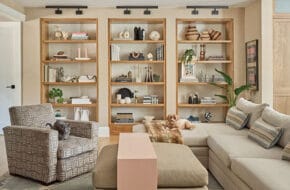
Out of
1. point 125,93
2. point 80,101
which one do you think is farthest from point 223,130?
point 80,101

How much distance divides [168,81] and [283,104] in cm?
210

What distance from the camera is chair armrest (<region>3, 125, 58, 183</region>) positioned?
359 cm

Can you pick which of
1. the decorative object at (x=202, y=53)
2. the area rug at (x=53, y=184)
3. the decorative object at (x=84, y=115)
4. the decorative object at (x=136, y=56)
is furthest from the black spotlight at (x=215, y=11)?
the area rug at (x=53, y=184)

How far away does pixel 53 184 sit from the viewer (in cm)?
366

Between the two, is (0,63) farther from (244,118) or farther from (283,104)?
(283,104)

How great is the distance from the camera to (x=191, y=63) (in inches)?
266

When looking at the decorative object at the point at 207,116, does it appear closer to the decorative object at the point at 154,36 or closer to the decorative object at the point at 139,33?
the decorative object at the point at 154,36

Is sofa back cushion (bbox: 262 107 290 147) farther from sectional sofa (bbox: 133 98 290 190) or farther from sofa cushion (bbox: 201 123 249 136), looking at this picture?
sofa cushion (bbox: 201 123 249 136)

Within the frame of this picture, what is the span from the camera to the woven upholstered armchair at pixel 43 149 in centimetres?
361

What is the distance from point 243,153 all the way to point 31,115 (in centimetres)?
243

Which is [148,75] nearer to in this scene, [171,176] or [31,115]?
[31,115]

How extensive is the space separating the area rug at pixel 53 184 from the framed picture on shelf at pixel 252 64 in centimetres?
286

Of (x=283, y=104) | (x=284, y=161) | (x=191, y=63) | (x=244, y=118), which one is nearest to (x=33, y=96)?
(x=191, y=63)

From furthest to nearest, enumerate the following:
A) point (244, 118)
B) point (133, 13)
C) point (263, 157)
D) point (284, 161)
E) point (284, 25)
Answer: point (133, 13)
point (284, 25)
point (244, 118)
point (263, 157)
point (284, 161)
